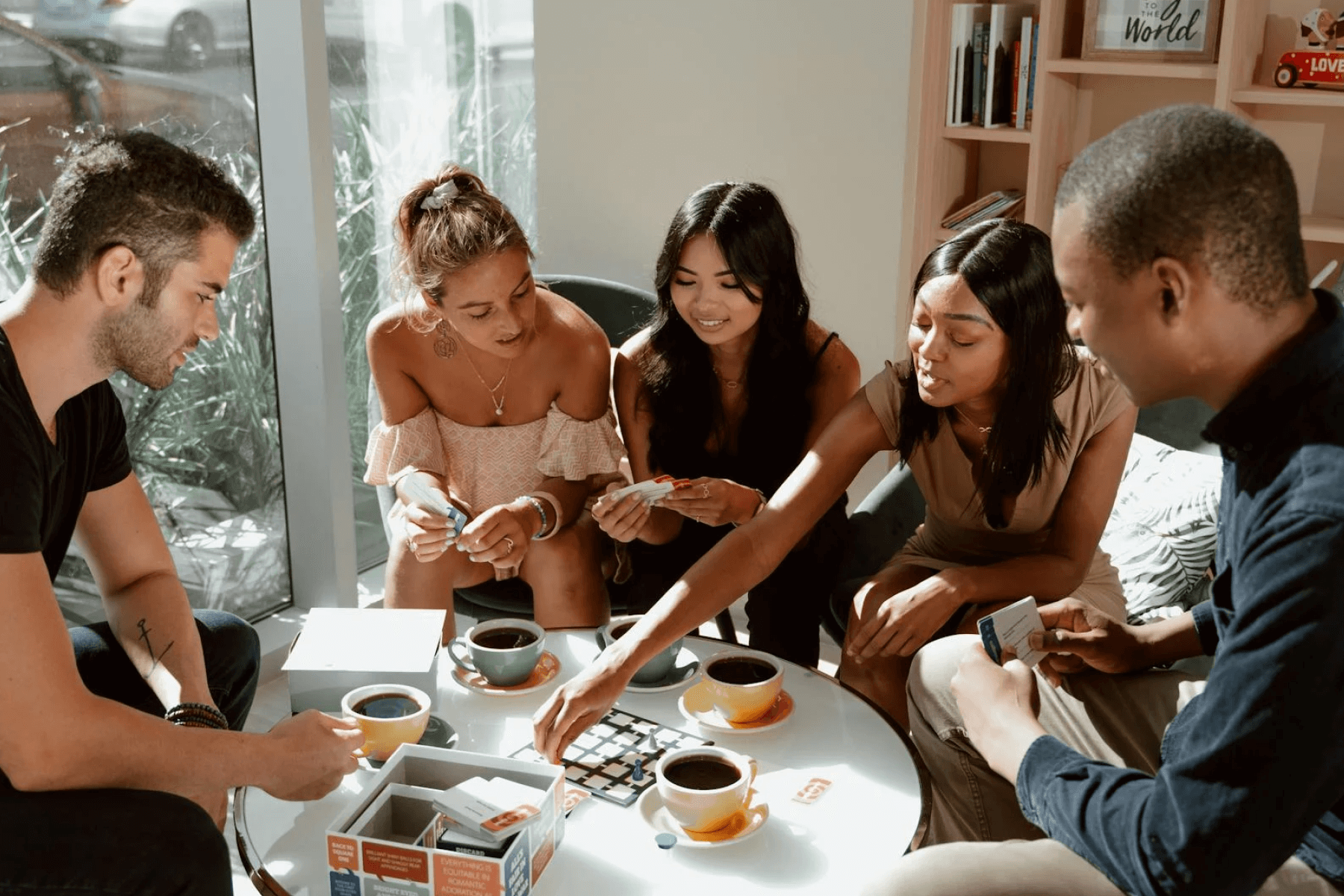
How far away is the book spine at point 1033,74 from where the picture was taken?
304 centimetres

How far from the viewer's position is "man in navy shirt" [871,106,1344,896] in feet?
3.59

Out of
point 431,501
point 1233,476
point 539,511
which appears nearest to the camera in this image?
point 1233,476

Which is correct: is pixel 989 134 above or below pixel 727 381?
above

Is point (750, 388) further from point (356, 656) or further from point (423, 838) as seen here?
point (423, 838)

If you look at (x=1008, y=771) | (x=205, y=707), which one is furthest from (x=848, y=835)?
(x=205, y=707)

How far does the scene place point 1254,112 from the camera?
292 cm

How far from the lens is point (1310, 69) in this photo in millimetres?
2744

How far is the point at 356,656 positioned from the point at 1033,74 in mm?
2199

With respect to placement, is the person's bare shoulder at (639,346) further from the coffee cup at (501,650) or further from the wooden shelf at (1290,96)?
the wooden shelf at (1290,96)

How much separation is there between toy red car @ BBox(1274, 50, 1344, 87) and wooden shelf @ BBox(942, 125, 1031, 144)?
557mm

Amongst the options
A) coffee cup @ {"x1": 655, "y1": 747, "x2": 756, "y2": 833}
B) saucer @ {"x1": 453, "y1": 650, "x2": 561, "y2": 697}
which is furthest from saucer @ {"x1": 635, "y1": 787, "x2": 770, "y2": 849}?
saucer @ {"x1": 453, "y1": 650, "x2": 561, "y2": 697}

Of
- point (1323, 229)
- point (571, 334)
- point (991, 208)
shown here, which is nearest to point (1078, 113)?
point (991, 208)

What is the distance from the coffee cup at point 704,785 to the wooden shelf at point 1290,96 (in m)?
2.03

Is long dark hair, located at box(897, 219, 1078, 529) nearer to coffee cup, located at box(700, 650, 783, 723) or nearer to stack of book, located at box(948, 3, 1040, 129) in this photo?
coffee cup, located at box(700, 650, 783, 723)
